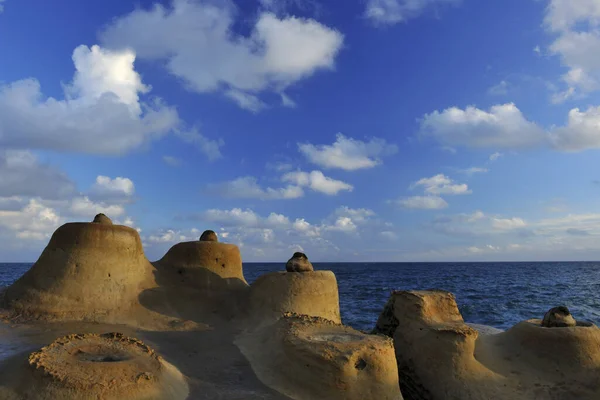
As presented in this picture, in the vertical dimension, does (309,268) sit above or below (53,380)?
above

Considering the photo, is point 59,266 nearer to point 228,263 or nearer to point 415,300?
point 228,263

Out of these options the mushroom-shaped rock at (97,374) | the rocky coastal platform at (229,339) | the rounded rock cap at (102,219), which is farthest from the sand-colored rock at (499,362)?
the rounded rock cap at (102,219)

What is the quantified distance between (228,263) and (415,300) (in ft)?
18.1

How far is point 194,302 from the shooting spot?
12.2 m

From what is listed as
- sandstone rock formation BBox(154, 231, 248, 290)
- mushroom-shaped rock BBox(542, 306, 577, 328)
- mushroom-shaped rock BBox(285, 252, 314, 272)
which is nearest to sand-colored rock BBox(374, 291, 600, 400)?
mushroom-shaped rock BBox(542, 306, 577, 328)

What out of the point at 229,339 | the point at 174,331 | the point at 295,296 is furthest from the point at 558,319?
the point at 174,331

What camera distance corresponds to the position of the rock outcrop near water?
657 centimetres

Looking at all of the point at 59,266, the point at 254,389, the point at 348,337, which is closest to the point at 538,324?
the point at 348,337

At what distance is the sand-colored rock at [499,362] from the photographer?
9016 millimetres

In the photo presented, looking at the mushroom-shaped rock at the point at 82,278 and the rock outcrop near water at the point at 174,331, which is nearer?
the rock outcrop near water at the point at 174,331

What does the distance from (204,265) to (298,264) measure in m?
2.91

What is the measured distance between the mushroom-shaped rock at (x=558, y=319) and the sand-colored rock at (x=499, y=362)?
193mm

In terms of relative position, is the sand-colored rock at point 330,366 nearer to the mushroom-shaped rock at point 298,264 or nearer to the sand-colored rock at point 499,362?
the sand-colored rock at point 499,362

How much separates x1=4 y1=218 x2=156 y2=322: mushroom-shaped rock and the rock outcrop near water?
0.02 m
